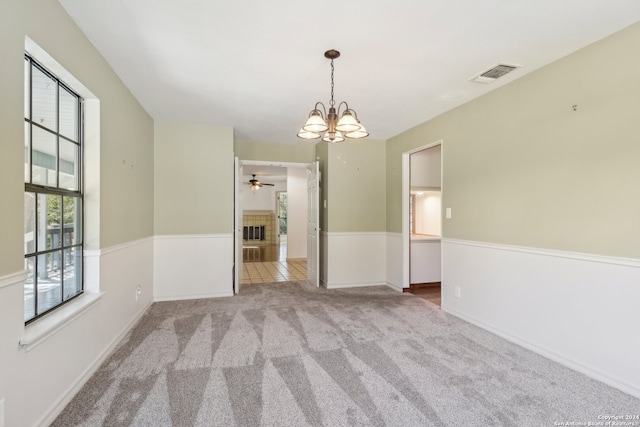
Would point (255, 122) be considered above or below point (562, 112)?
above

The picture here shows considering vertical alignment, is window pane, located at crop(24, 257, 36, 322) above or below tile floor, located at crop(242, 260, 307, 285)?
above

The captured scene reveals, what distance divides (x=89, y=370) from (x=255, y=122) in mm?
3270

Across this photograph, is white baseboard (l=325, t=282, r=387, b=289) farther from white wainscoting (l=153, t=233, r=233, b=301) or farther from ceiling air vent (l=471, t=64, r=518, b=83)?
ceiling air vent (l=471, t=64, r=518, b=83)

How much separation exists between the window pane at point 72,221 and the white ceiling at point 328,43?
1.21 m

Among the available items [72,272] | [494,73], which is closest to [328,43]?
[494,73]

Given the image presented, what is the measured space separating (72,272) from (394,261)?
4131 mm

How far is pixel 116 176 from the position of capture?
294cm

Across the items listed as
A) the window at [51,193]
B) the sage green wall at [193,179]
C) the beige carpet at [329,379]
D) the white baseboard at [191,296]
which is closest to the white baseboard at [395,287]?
the beige carpet at [329,379]

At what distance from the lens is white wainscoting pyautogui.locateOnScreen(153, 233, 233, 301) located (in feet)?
14.5

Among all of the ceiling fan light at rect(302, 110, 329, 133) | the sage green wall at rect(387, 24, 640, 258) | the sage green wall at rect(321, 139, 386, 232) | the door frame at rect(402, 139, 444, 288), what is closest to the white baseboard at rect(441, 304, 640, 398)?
the sage green wall at rect(387, 24, 640, 258)

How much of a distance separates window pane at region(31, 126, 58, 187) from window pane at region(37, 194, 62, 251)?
105mm

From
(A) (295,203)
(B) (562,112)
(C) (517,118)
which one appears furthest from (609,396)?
(A) (295,203)

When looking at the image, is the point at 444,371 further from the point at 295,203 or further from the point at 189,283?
the point at 295,203

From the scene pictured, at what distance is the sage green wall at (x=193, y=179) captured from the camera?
445 cm
